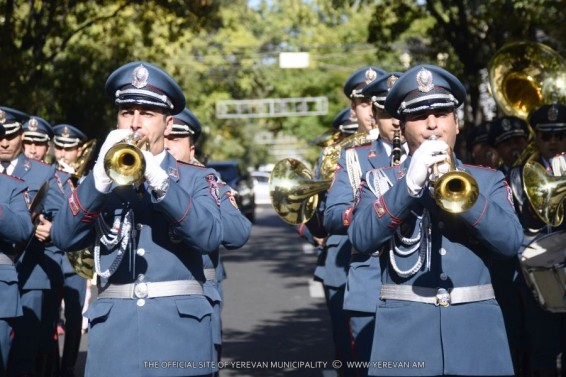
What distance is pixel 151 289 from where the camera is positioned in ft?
18.4

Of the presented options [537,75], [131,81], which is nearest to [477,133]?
[537,75]

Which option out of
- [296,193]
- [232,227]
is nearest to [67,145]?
[296,193]

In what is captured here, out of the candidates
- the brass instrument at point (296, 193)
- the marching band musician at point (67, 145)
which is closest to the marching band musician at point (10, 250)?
the brass instrument at point (296, 193)

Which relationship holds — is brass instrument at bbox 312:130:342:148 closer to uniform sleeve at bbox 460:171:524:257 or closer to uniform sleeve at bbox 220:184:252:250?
uniform sleeve at bbox 220:184:252:250

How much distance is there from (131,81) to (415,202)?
1377mm

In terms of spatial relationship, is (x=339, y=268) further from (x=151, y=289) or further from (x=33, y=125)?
(x=33, y=125)

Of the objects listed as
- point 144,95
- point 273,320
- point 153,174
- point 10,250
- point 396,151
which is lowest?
point 273,320

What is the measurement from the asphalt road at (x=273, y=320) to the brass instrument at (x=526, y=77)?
9.57ft

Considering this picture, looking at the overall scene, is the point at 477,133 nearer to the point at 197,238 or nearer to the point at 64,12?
the point at 197,238

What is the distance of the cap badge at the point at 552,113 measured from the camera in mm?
9203

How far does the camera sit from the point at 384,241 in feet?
17.7

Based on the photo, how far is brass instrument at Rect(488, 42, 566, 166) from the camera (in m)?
13.1

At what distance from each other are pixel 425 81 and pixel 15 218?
2633mm

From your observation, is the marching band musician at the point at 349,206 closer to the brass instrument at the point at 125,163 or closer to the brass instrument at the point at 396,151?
the brass instrument at the point at 396,151
